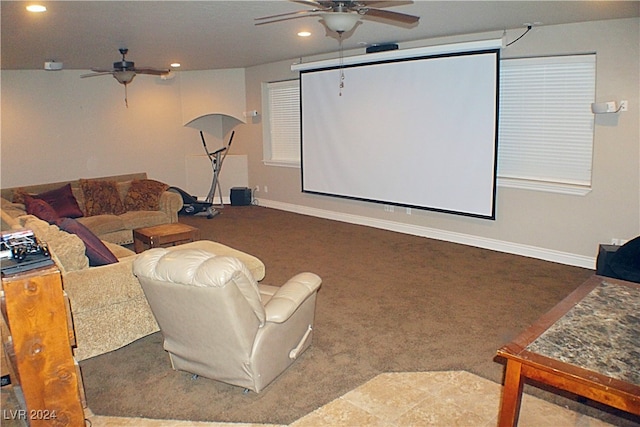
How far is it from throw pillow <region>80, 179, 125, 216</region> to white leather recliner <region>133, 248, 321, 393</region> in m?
4.11

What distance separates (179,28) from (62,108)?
13.4 feet

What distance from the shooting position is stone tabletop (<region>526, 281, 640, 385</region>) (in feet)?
5.85

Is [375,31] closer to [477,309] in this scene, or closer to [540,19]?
[540,19]

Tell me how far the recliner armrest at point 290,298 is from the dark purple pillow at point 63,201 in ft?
14.0

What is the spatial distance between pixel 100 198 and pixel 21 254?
4.43 metres

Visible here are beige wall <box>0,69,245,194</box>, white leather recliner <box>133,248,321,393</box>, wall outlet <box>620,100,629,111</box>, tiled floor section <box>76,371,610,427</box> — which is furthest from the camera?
beige wall <box>0,69,245,194</box>

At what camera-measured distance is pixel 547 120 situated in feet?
17.2

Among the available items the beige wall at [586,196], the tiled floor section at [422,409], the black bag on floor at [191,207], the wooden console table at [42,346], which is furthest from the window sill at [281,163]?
the wooden console table at [42,346]

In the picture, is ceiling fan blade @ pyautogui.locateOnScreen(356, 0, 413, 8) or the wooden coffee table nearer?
ceiling fan blade @ pyautogui.locateOnScreen(356, 0, 413, 8)

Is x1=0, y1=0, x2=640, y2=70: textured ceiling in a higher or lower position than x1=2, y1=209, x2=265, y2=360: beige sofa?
higher

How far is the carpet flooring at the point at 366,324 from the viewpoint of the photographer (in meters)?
2.87

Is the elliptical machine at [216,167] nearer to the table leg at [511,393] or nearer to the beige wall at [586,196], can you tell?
the beige wall at [586,196]

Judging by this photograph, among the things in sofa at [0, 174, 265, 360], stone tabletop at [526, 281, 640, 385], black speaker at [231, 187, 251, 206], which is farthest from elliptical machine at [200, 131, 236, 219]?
stone tabletop at [526, 281, 640, 385]

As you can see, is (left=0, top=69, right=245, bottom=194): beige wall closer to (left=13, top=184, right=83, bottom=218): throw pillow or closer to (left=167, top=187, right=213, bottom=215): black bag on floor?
(left=167, top=187, right=213, bottom=215): black bag on floor
